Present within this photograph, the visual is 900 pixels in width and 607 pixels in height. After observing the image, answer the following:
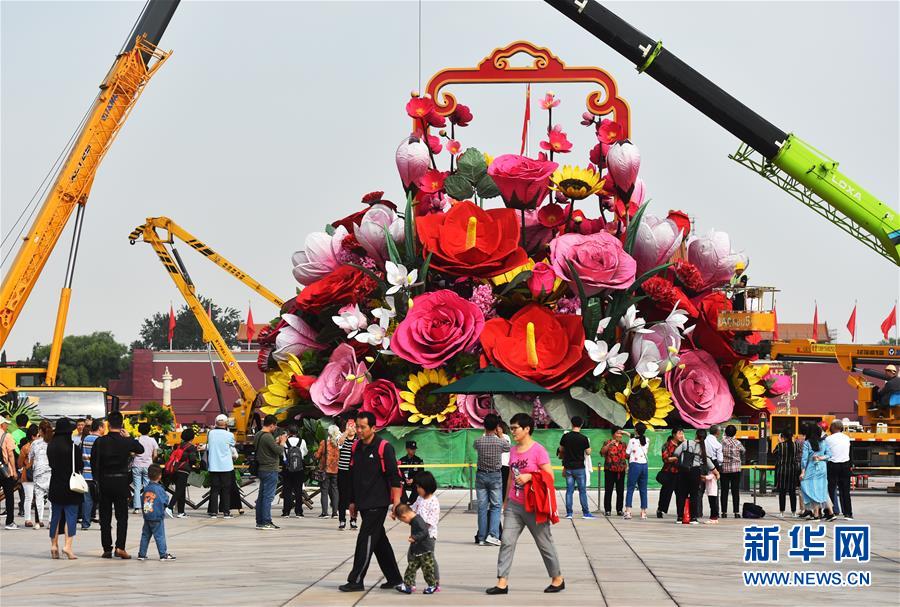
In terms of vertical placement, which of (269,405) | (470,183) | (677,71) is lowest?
(269,405)

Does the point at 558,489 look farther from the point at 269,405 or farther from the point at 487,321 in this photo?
the point at 269,405

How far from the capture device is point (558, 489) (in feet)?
99.9

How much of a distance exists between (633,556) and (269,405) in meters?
15.6

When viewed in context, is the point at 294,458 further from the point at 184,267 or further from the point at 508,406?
the point at 184,267

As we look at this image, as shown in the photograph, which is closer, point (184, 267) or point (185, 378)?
point (184, 267)

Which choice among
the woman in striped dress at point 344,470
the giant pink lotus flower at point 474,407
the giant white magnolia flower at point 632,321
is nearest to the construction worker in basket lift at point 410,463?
the woman in striped dress at point 344,470

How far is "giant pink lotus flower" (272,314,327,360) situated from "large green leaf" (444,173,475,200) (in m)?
4.72

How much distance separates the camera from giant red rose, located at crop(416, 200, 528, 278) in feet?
95.9

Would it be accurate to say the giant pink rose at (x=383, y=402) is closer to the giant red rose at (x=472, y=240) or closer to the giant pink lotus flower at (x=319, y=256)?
the giant red rose at (x=472, y=240)

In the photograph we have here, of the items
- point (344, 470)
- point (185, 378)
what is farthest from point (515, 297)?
point (185, 378)

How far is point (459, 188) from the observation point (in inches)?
1209

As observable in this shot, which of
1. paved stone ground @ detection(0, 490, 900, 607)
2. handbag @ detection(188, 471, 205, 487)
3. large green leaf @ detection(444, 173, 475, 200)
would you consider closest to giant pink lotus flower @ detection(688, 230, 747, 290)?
large green leaf @ detection(444, 173, 475, 200)

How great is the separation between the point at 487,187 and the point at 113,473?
15487 millimetres

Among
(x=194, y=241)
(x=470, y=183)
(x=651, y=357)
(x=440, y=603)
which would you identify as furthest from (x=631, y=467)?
(x=194, y=241)
